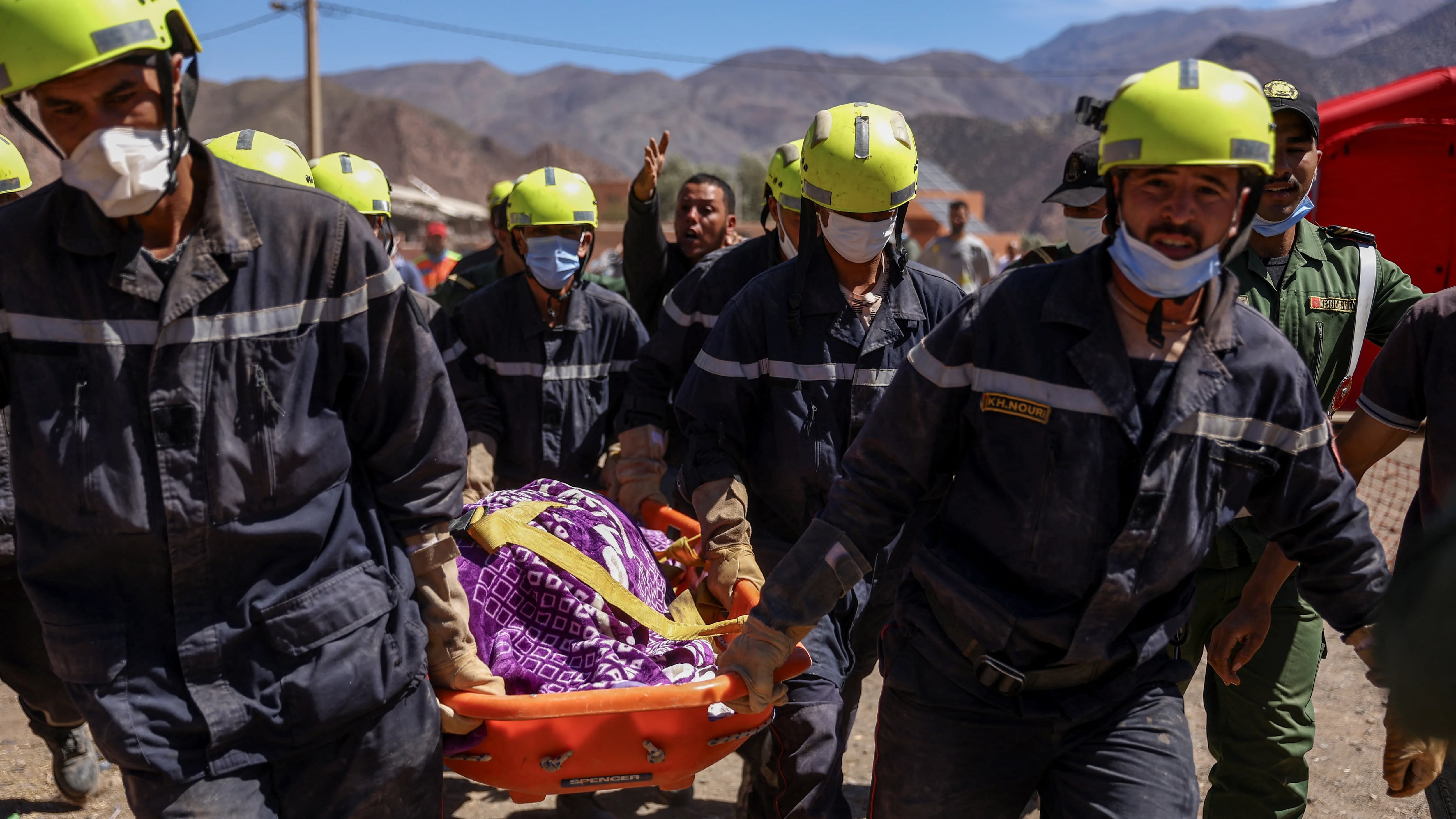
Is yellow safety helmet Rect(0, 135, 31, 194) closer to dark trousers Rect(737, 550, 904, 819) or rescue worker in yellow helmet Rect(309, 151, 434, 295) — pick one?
rescue worker in yellow helmet Rect(309, 151, 434, 295)

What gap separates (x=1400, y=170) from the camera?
10422 millimetres

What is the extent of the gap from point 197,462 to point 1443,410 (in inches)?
115

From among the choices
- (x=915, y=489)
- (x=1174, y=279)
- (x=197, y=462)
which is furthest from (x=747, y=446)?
(x=197, y=462)

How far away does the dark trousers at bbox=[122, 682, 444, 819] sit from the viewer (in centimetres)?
235

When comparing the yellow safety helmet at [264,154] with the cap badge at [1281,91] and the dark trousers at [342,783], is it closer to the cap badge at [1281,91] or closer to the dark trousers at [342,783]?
the dark trousers at [342,783]

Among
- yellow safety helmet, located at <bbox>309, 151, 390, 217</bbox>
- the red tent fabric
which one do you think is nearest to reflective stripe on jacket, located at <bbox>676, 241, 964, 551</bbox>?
yellow safety helmet, located at <bbox>309, 151, 390, 217</bbox>

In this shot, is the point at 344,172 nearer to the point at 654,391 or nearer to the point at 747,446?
the point at 654,391

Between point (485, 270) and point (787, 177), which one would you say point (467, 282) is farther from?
point (787, 177)

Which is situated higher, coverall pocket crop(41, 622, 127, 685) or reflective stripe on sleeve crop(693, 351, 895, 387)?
reflective stripe on sleeve crop(693, 351, 895, 387)

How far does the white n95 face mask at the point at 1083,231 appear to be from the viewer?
16.4 feet

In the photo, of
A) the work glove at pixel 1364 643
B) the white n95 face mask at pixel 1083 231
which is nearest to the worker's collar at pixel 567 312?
the white n95 face mask at pixel 1083 231

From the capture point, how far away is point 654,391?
4648 mm

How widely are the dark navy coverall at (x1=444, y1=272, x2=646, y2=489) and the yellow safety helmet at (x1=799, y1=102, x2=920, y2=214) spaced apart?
1717 mm

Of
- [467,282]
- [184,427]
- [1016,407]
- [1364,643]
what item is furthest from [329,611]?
[467,282]
